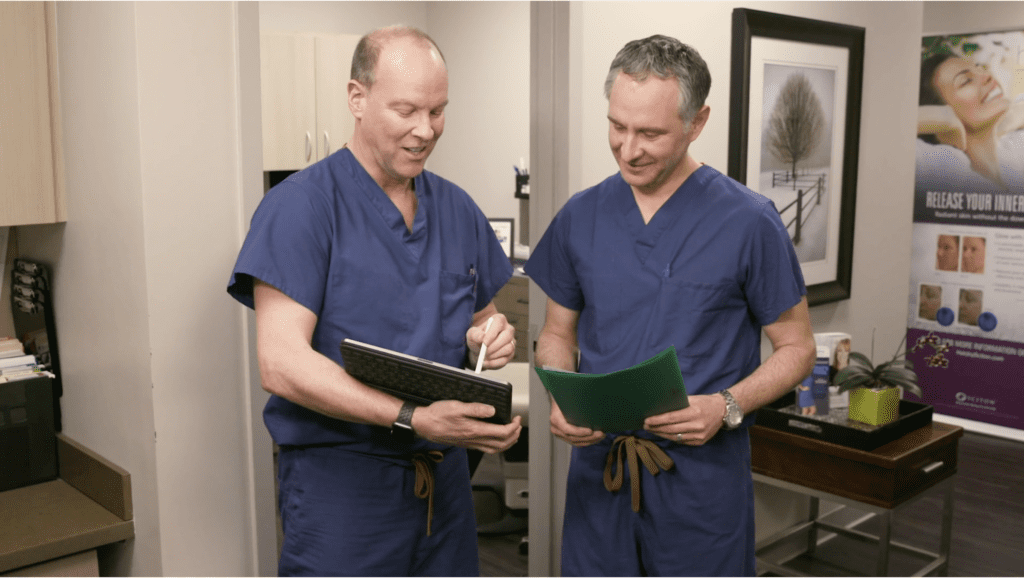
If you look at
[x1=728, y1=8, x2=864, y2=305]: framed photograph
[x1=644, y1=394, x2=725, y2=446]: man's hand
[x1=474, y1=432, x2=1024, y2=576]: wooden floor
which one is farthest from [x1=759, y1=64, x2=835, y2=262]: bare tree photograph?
[x1=644, y1=394, x2=725, y2=446]: man's hand

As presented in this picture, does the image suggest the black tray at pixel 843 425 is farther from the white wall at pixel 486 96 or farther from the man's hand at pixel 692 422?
the white wall at pixel 486 96

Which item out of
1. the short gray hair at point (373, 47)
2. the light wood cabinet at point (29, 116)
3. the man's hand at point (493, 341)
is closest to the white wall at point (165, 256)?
the light wood cabinet at point (29, 116)

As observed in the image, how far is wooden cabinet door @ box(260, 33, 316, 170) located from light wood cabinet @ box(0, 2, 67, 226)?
241 cm

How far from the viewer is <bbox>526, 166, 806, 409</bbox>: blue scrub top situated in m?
1.57

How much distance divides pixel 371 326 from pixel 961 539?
2.83 meters

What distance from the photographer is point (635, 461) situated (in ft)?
5.09

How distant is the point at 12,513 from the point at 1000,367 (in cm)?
451

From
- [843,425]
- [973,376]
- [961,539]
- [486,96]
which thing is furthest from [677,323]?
[486,96]

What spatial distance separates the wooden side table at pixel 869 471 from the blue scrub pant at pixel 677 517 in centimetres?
103

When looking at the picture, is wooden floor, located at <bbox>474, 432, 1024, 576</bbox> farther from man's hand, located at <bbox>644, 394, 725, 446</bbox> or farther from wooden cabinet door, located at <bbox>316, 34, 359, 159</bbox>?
wooden cabinet door, located at <bbox>316, 34, 359, 159</bbox>

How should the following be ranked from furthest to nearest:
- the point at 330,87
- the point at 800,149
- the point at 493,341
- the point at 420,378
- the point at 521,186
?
1. the point at 521,186
2. the point at 330,87
3. the point at 800,149
4. the point at 493,341
5. the point at 420,378

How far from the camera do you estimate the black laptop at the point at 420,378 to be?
4.13 feet

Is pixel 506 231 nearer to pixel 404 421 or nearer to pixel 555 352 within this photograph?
pixel 555 352

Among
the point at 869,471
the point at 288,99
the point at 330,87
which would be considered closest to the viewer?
the point at 869,471
